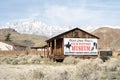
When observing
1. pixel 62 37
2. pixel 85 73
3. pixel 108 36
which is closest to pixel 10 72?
pixel 85 73

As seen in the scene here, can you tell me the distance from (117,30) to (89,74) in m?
165

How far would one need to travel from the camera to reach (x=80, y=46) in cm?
5081

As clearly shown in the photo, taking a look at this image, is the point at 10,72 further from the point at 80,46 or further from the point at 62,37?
the point at 80,46

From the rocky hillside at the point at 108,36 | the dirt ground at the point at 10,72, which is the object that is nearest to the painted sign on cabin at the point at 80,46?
the dirt ground at the point at 10,72

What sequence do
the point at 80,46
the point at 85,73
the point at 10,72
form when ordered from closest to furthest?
the point at 85,73 → the point at 10,72 → the point at 80,46

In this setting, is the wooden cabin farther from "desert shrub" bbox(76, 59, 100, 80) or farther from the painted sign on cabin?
"desert shrub" bbox(76, 59, 100, 80)

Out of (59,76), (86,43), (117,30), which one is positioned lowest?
(59,76)

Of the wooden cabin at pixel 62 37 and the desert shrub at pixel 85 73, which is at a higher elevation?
the wooden cabin at pixel 62 37

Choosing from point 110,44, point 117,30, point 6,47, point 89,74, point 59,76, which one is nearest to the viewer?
point 59,76

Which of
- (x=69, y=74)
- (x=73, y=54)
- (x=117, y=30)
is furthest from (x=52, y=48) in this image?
(x=117, y=30)

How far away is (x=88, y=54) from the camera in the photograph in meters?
50.8

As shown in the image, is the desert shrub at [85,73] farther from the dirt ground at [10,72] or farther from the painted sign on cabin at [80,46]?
the painted sign on cabin at [80,46]

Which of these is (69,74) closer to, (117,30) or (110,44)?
(110,44)

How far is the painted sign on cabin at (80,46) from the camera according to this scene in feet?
164
